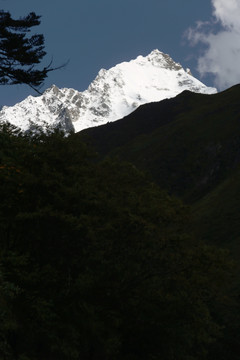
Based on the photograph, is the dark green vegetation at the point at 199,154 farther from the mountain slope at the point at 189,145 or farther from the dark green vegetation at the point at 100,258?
the dark green vegetation at the point at 100,258

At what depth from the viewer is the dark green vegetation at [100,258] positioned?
2498cm

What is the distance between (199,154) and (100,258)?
101465 millimetres

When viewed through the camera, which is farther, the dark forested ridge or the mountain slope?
the mountain slope

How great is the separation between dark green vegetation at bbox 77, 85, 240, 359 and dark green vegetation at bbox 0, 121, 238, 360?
727 inches

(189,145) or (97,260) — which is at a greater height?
(189,145)

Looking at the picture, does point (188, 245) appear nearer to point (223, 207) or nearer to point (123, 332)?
point (123, 332)

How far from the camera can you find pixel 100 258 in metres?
25.9

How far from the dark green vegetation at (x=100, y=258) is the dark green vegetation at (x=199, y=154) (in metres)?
18.5

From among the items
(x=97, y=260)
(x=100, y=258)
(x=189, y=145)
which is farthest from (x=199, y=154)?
(x=100, y=258)

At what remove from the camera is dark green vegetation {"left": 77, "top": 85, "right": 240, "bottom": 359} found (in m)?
79.6

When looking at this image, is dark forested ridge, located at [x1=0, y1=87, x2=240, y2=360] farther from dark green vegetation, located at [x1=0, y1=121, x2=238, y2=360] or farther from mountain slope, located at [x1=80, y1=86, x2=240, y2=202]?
mountain slope, located at [x1=80, y1=86, x2=240, y2=202]

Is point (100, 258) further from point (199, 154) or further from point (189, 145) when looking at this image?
point (189, 145)

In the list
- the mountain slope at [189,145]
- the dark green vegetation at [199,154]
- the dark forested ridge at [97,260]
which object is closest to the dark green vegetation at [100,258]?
the dark forested ridge at [97,260]

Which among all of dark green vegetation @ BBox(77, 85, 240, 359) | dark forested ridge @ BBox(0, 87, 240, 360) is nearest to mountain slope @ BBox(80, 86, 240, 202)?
dark green vegetation @ BBox(77, 85, 240, 359)
